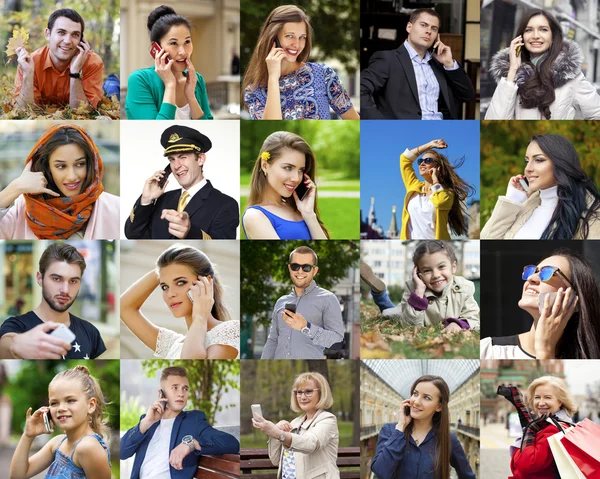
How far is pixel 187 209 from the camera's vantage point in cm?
667

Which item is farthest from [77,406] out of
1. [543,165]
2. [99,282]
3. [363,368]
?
[543,165]

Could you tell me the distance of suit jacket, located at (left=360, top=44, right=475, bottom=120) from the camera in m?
6.64

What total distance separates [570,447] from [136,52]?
12.3 ft

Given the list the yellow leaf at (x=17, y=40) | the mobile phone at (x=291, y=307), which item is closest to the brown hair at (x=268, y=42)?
the mobile phone at (x=291, y=307)

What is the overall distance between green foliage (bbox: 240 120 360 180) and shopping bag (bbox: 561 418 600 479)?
214 cm

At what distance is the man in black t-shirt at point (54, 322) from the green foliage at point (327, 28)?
71.6 inches

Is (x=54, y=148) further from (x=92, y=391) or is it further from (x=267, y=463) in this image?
(x=267, y=463)

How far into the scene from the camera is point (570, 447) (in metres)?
6.38

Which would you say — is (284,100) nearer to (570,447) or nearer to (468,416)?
(468,416)

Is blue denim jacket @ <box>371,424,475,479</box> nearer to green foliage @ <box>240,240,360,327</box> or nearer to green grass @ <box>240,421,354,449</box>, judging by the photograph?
green grass @ <box>240,421,354,449</box>

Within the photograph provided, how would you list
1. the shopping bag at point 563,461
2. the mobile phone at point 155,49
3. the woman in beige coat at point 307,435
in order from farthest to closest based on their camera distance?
1. the mobile phone at point 155,49
2. the woman in beige coat at point 307,435
3. the shopping bag at point 563,461

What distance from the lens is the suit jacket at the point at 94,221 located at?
21.7 feet

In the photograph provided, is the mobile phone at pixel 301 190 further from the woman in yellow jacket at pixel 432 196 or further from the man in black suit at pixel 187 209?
the woman in yellow jacket at pixel 432 196

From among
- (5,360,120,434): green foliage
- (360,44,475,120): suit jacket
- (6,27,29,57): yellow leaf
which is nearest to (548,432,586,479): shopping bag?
(360,44,475,120): suit jacket
